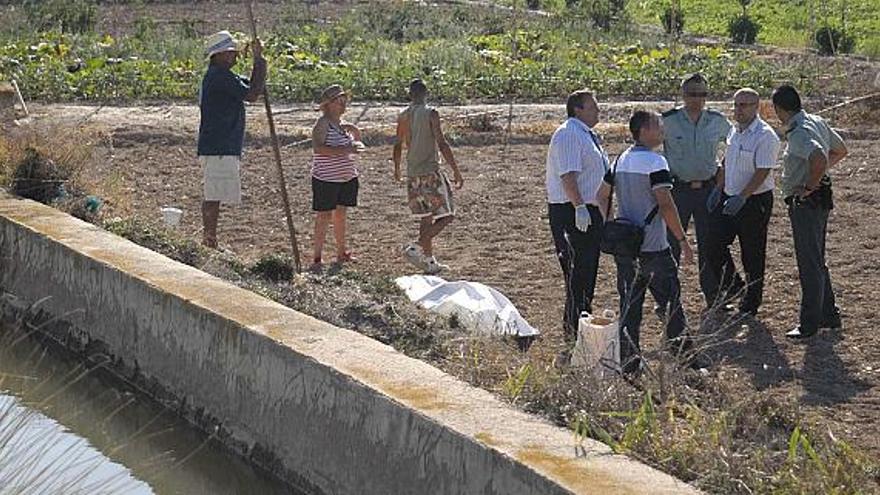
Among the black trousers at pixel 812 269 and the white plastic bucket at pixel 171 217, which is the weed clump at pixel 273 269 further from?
the black trousers at pixel 812 269

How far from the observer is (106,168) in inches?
640

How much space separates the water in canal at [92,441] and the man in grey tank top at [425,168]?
2.95 meters

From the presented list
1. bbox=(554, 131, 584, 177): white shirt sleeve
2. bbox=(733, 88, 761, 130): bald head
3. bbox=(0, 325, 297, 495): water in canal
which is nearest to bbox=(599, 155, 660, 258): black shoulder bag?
bbox=(554, 131, 584, 177): white shirt sleeve

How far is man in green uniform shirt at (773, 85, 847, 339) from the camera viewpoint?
10320mm

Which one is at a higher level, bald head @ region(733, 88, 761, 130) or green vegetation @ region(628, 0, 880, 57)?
bald head @ region(733, 88, 761, 130)

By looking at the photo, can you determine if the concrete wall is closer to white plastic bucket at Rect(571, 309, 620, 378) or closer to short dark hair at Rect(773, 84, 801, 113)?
white plastic bucket at Rect(571, 309, 620, 378)

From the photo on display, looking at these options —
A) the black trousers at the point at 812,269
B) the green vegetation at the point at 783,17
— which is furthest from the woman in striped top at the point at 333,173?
the green vegetation at the point at 783,17

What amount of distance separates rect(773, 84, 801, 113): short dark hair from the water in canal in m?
4.07

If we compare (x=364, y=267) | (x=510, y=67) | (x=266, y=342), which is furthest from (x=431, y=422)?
(x=510, y=67)

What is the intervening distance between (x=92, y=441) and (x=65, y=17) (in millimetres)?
26541

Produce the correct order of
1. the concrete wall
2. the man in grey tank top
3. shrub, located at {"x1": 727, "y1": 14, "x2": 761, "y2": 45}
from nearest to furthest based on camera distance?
the concrete wall → the man in grey tank top → shrub, located at {"x1": 727, "y1": 14, "x2": 761, "y2": 45}

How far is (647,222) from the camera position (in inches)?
362

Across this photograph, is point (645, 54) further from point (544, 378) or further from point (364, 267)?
point (544, 378)

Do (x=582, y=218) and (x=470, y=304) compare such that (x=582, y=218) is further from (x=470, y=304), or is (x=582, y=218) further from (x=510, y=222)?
(x=510, y=222)
